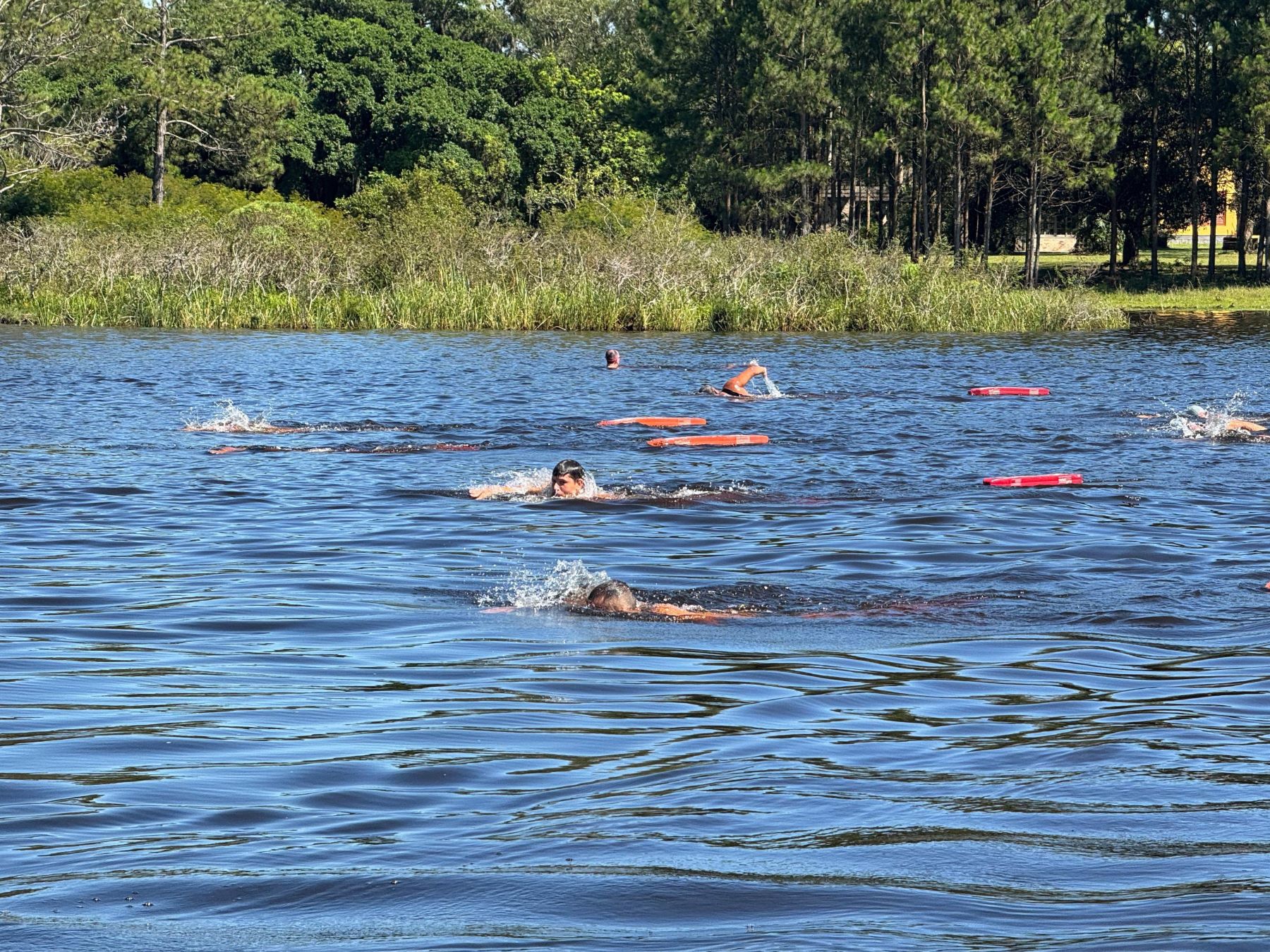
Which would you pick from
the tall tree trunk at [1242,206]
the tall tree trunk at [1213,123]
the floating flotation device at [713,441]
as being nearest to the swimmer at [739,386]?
the floating flotation device at [713,441]

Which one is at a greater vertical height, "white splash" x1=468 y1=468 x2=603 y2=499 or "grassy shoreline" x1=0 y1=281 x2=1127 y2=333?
"grassy shoreline" x1=0 y1=281 x2=1127 y2=333

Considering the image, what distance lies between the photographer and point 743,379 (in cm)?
2503

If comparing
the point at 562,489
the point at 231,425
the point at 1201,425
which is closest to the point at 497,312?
the point at 231,425

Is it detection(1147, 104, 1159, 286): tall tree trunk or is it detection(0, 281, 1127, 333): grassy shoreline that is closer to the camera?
detection(0, 281, 1127, 333): grassy shoreline

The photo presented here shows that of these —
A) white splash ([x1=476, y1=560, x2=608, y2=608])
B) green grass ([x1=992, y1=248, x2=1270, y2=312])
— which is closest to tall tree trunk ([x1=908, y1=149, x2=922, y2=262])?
green grass ([x1=992, y1=248, x2=1270, y2=312])

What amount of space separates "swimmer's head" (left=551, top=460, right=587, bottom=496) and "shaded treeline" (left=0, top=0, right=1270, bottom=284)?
38942mm

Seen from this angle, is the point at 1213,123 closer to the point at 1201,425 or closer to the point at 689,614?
the point at 1201,425

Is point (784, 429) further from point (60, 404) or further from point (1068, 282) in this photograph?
point (1068, 282)

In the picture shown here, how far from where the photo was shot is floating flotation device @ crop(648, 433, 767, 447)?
19938 mm

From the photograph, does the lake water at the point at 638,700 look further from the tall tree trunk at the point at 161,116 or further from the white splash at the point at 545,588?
the tall tree trunk at the point at 161,116

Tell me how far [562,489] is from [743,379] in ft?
32.2

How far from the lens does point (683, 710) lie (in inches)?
303

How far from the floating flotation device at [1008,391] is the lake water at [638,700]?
614 centimetres

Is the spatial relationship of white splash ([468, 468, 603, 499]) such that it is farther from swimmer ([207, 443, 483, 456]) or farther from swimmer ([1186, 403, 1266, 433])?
swimmer ([1186, 403, 1266, 433])
